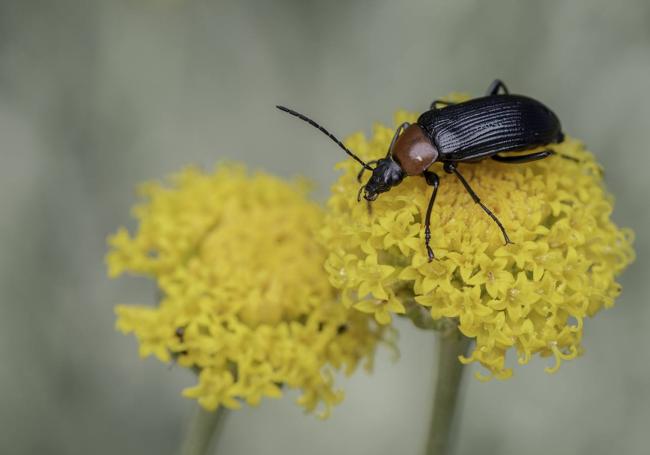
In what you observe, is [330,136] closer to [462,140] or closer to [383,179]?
[383,179]

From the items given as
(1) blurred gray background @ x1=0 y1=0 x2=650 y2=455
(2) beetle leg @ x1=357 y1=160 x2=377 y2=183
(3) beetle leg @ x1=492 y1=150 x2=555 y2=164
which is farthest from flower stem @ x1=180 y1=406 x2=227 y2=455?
(1) blurred gray background @ x1=0 y1=0 x2=650 y2=455

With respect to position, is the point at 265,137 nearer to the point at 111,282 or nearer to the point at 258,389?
the point at 111,282

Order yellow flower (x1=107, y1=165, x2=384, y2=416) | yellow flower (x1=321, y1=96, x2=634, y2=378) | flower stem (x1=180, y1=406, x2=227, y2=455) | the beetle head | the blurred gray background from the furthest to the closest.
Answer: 1. the blurred gray background
2. flower stem (x1=180, y1=406, x2=227, y2=455)
3. yellow flower (x1=107, y1=165, x2=384, y2=416)
4. the beetle head
5. yellow flower (x1=321, y1=96, x2=634, y2=378)

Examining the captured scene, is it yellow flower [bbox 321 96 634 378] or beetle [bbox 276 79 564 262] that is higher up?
beetle [bbox 276 79 564 262]

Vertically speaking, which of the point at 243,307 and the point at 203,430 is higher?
the point at 243,307

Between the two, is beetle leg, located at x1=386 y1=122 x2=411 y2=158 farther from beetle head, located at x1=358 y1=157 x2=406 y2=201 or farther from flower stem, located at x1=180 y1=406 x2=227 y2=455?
flower stem, located at x1=180 y1=406 x2=227 y2=455

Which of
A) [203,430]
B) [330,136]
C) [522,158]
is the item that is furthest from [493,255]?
[203,430]

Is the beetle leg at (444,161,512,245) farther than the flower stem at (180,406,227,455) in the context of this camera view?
No
